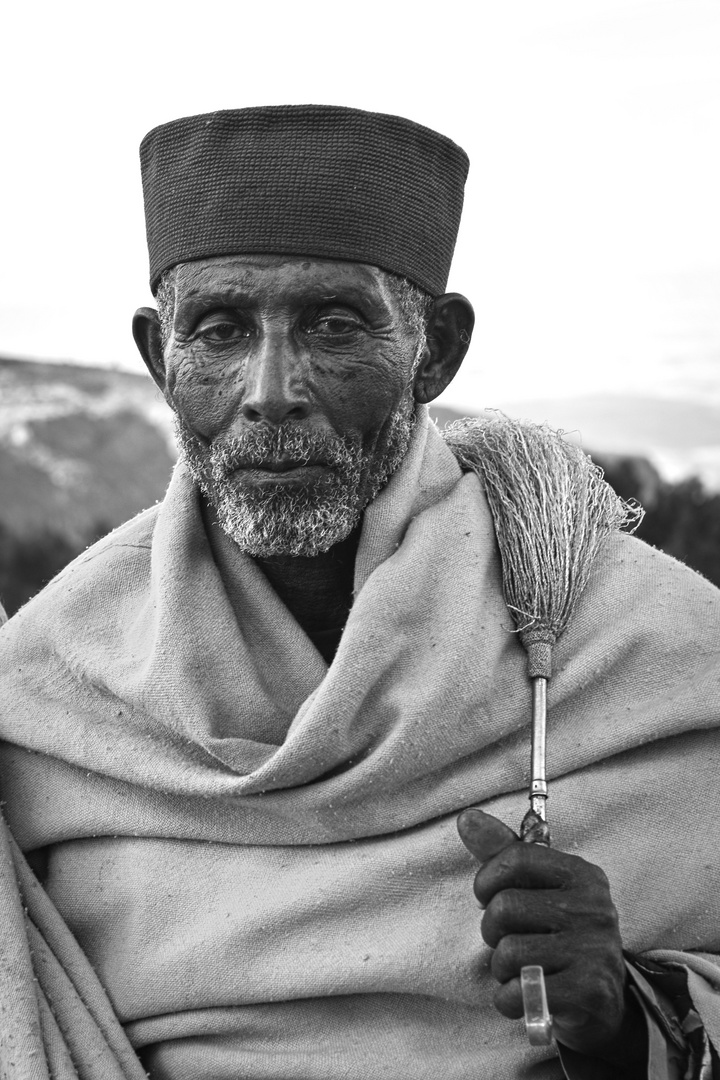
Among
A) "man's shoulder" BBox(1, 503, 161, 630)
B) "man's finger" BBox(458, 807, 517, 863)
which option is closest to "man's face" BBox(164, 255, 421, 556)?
"man's shoulder" BBox(1, 503, 161, 630)

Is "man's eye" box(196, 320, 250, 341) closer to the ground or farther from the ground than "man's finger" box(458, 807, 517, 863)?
farther from the ground

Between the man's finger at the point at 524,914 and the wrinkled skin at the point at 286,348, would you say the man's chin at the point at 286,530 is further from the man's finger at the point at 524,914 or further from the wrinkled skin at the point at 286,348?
the man's finger at the point at 524,914

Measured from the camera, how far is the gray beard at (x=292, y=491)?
2.49 metres

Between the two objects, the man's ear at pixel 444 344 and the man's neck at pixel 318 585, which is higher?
the man's ear at pixel 444 344

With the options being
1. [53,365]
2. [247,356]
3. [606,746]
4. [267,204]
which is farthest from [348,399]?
[53,365]

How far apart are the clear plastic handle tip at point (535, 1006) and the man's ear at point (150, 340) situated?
1.40 m

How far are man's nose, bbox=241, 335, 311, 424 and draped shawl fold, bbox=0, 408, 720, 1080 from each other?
30cm

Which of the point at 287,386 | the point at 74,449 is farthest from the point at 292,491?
the point at 74,449

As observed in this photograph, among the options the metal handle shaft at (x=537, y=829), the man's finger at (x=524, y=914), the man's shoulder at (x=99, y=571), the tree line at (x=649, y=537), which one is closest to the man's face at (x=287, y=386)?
the man's shoulder at (x=99, y=571)

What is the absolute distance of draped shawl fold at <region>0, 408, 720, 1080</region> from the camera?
2.40 meters

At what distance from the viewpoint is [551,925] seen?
2123 mm

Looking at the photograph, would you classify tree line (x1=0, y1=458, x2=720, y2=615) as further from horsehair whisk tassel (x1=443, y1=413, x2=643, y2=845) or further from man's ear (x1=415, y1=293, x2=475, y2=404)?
man's ear (x1=415, y1=293, x2=475, y2=404)

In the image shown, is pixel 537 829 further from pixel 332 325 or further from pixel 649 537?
pixel 649 537

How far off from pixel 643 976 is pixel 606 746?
0.40 m
